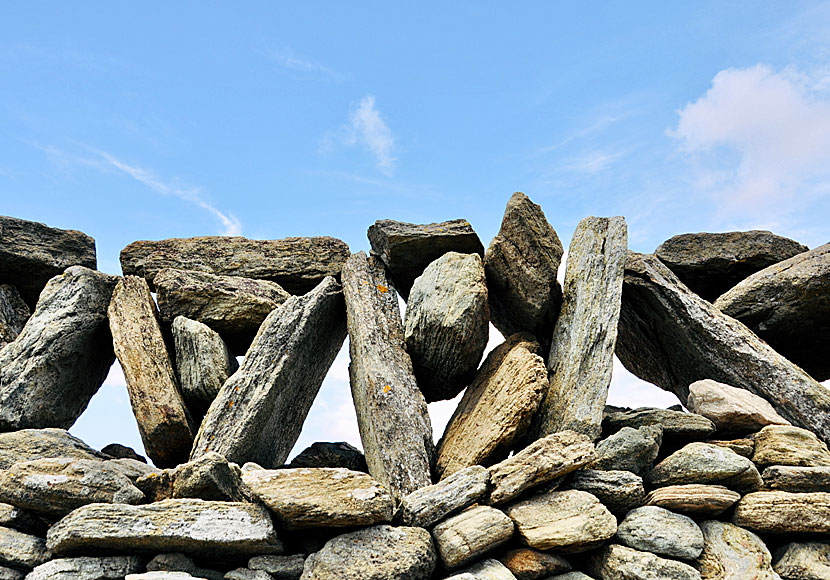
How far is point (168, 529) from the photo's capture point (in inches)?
278

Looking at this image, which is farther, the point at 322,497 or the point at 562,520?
the point at 562,520

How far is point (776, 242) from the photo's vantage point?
474 inches

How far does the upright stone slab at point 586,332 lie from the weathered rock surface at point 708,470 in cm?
87

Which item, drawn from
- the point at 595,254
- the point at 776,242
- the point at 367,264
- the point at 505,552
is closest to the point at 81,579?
the point at 505,552

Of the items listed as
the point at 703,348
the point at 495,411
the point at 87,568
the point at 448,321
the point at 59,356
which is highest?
the point at 703,348

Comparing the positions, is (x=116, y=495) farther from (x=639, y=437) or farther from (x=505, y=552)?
(x=639, y=437)

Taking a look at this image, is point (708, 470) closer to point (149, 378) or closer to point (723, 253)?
point (723, 253)

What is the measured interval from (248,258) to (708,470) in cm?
680

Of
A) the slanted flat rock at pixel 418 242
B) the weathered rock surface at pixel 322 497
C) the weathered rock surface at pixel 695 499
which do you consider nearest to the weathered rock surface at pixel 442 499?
the weathered rock surface at pixel 322 497

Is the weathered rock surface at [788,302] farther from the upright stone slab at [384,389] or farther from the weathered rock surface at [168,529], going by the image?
the weathered rock surface at [168,529]

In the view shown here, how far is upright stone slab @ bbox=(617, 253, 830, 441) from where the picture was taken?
32.2 feet

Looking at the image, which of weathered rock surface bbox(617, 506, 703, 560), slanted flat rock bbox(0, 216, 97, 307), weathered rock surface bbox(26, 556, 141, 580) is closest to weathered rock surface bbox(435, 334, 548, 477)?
weathered rock surface bbox(617, 506, 703, 560)

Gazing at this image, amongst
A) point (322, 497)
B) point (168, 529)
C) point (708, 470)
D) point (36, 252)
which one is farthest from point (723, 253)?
point (36, 252)

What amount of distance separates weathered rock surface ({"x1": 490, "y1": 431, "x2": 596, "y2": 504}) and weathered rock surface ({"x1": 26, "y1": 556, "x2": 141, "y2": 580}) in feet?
12.0
